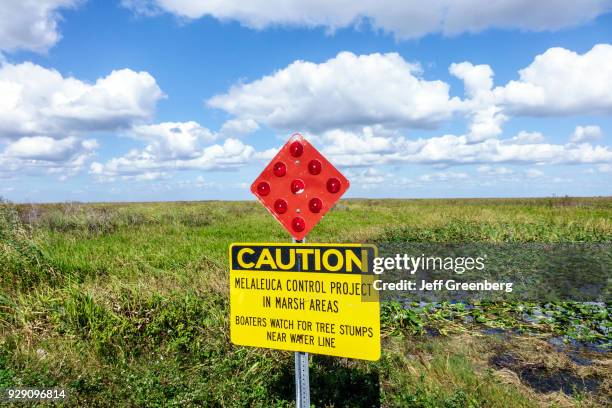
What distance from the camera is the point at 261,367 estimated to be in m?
4.27

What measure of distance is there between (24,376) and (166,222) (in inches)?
551

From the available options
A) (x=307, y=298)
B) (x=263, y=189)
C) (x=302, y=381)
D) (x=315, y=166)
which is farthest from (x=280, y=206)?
(x=302, y=381)

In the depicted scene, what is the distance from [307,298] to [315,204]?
706 millimetres

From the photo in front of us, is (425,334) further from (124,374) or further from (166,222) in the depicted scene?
(166,222)

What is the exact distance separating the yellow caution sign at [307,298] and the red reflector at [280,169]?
55 centimetres

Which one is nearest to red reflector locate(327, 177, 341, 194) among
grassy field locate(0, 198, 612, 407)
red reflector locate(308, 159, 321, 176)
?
red reflector locate(308, 159, 321, 176)

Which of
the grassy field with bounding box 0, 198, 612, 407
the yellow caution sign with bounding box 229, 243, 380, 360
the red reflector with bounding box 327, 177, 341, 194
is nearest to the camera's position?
the yellow caution sign with bounding box 229, 243, 380, 360

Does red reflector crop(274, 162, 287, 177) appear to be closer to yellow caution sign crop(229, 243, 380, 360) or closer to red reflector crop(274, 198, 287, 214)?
red reflector crop(274, 198, 287, 214)

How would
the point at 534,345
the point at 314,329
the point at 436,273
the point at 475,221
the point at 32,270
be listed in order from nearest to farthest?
the point at 314,329 < the point at 534,345 < the point at 32,270 < the point at 436,273 < the point at 475,221

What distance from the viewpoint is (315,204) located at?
10.4 ft

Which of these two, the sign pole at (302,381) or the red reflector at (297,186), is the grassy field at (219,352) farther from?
the red reflector at (297,186)

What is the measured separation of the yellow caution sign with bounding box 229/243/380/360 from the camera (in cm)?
296

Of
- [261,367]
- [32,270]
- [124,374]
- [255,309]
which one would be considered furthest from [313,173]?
[32,270]

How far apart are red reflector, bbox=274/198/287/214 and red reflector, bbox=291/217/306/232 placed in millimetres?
122
